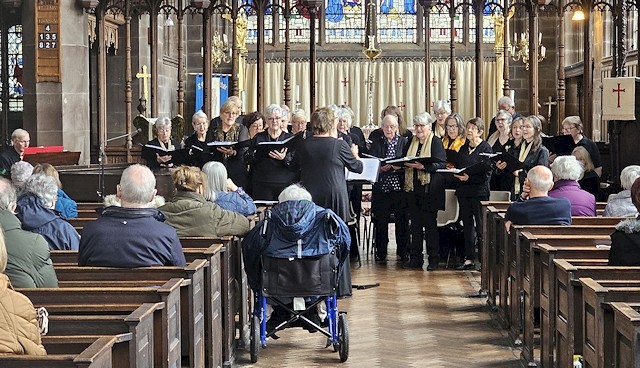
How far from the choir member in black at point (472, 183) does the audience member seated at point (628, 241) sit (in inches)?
177

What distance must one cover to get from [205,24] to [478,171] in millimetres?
4833

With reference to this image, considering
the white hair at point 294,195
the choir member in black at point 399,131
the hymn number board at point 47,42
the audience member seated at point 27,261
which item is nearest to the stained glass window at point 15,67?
the hymn number board at point 47,42

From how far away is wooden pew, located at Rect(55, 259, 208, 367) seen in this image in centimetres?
516

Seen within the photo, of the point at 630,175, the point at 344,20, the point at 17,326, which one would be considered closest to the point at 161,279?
the point at 17,326

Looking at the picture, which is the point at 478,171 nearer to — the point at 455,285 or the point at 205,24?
the point at 455,285

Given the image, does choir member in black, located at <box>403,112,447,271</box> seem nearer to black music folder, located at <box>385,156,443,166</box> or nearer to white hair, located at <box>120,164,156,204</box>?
black music folder, located at <box>385,156,443,166</box>

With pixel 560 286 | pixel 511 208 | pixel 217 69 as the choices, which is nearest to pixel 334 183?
pixel 511 208

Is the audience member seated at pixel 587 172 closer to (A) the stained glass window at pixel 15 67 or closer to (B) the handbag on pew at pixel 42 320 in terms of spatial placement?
(B) the handbag on pew at pixel 42 320

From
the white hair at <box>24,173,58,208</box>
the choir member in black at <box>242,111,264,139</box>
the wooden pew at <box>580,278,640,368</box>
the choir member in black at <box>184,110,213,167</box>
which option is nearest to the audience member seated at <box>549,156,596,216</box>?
the choir member in black at <box>242,111,264,139</box>

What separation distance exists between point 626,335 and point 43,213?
3.57 metres

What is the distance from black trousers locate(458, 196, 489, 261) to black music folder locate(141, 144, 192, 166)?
8.00 feet

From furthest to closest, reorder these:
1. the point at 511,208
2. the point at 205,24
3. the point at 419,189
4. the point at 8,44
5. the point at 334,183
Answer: the point at 8,44 < the point at 205,24 < the point at 419,189 < the point at 334,183 < the point at 511,208

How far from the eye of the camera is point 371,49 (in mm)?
16516

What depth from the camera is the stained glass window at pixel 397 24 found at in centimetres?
2262
